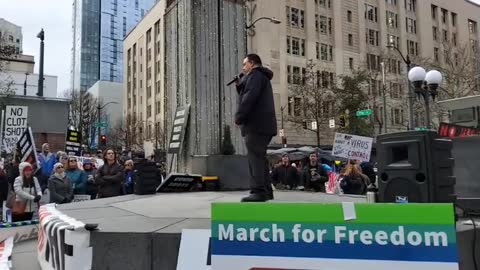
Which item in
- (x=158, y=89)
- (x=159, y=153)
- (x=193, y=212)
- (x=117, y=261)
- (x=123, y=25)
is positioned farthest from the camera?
(x=123, y=25)

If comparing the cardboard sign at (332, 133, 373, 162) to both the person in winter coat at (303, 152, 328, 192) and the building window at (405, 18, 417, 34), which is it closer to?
the person in winter coat at (303, 152, 328, 192)

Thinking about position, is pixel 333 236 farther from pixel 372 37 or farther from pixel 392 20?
pixel 392 20

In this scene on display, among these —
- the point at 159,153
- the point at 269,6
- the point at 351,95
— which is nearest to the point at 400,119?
the point at 351,95

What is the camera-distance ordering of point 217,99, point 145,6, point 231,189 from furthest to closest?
point 145,6, point 217,99, point 231,189

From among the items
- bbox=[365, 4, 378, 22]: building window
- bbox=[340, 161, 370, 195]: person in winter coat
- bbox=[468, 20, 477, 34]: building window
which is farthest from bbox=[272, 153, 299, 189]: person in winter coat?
bbox=[468, 20, 477, 34]: building window

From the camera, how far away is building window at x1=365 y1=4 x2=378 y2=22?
6372 centimetres

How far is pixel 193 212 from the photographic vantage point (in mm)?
6516

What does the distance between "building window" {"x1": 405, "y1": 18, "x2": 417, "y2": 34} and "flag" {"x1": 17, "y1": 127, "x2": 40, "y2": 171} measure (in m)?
64.2

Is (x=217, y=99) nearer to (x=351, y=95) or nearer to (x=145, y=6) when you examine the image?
(x=351, y=95)

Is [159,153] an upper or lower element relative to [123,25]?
lower

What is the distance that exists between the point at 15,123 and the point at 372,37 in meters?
56.7

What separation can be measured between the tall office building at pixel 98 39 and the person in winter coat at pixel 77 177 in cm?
10195

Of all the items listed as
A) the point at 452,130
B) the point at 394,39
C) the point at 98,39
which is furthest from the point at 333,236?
the point at 98,39

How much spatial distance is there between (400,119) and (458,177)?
58.4m
